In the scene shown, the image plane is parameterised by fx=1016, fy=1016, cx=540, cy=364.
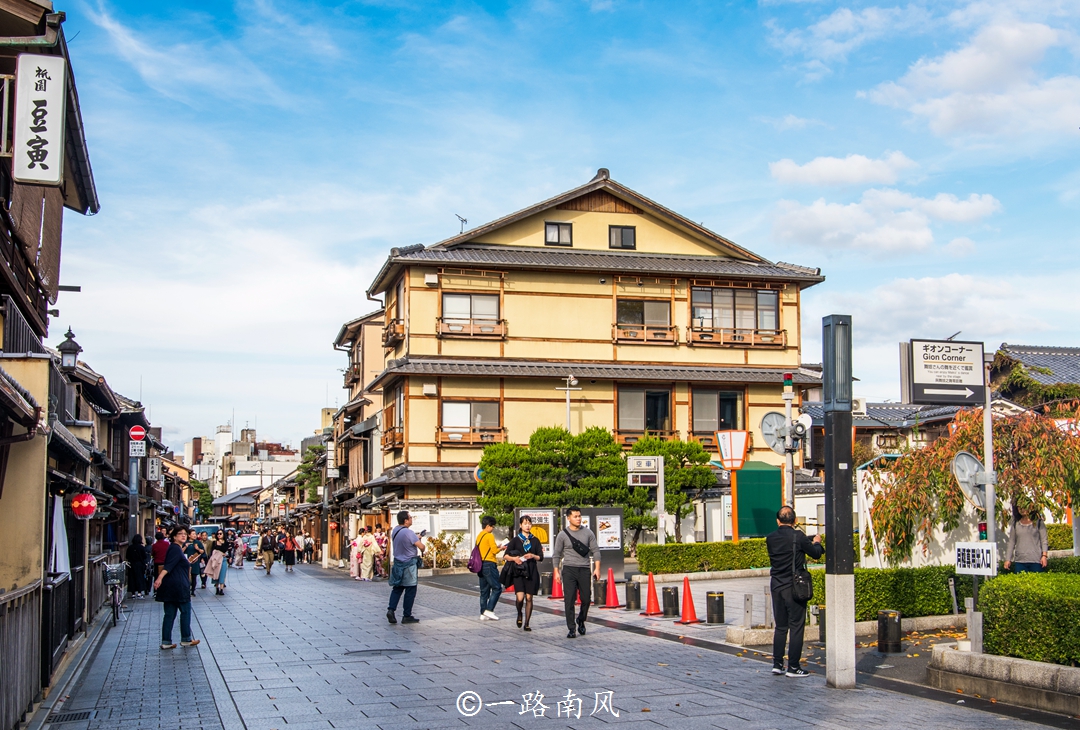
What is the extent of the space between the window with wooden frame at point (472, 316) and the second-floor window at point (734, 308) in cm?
800

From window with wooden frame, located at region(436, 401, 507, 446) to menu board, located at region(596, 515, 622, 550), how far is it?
525 inches

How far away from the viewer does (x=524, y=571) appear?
16.7 meters

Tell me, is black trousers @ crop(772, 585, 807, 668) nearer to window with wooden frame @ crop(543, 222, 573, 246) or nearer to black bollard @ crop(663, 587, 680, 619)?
black bollard @ crop(663, 587, 680, 619)

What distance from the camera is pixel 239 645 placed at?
15312 millimetres

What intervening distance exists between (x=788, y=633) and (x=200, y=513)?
133445 millimetres

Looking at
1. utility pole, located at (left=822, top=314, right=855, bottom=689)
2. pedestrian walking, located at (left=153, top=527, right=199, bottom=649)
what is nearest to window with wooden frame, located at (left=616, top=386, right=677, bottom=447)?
pedestrian walking, located at (left=153, top=527, right=199, bottom=649)

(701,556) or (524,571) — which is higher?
(524,571)

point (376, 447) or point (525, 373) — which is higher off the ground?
point (525, 373)

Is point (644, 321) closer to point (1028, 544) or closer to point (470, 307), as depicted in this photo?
point (470, 307)

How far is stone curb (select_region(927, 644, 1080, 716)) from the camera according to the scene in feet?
30.8

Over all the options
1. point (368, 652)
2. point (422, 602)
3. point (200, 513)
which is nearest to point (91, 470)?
point (422, 602)

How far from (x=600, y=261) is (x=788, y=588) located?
28.7m

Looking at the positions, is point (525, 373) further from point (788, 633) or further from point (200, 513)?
point (200, 513)

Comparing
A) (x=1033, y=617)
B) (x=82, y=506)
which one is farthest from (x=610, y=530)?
(x=1033, y=617)
